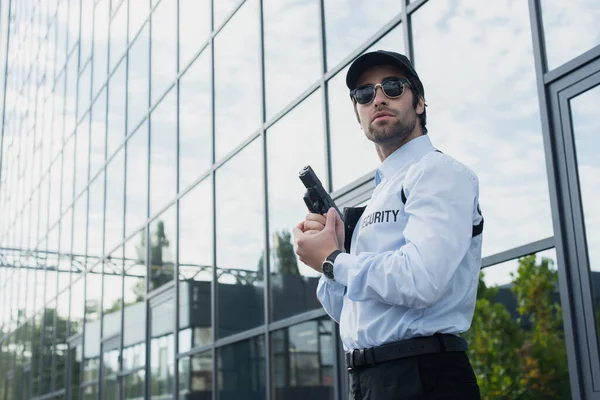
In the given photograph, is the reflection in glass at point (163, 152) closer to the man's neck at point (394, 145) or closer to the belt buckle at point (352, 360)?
the man's neck at point (394, 145)

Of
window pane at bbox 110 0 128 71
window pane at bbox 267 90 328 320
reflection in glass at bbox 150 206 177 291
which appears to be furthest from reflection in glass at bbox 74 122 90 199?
window pane at bbox 267 90 328 320

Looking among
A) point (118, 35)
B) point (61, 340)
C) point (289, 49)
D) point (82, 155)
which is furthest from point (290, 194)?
point (61, 340)

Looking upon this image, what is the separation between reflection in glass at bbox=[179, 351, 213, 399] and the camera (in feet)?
27.7

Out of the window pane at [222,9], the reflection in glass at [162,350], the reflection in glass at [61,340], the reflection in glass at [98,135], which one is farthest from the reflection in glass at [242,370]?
the reflection in glass at [61,340]

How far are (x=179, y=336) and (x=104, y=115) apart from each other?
5131mm

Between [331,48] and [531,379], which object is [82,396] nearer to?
[331,48]

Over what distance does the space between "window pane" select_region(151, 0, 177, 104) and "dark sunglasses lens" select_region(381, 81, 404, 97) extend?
8.05 m

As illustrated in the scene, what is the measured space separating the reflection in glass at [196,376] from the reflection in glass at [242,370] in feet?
0.88

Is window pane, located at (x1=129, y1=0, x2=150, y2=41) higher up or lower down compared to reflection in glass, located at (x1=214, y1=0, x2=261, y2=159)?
higher up

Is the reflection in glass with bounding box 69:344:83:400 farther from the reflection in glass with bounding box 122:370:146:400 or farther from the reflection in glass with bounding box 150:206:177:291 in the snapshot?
the reflection in glass with bounding box 150:206:177:291

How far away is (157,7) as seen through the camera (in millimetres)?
10875

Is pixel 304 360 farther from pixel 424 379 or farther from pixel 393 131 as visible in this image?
pixel 424 379

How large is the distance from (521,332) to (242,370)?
3899 millimetres

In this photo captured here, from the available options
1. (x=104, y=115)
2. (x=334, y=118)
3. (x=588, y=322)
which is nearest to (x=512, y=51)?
(x=588, y=322)
